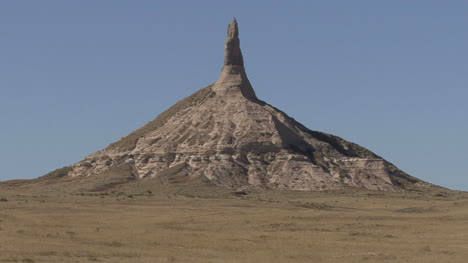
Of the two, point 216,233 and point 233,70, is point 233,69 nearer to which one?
point 233,70

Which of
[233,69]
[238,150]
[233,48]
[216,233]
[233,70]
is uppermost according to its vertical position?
[233,48]

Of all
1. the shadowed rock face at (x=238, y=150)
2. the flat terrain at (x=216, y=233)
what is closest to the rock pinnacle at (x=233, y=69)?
the shadowed rock face at (x=238, y=150)

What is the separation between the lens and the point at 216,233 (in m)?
65.2

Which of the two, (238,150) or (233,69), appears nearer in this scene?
(238,150)

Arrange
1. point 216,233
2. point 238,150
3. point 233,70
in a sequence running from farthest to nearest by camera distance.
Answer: point 233,70, point 238,150, point 216,233

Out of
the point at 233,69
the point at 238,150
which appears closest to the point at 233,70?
the point at 233,69

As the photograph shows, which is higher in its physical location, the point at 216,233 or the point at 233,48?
the point at 233,48

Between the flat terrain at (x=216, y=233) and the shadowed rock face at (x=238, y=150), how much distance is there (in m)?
36.9

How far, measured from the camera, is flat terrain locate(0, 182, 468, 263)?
49.7 m

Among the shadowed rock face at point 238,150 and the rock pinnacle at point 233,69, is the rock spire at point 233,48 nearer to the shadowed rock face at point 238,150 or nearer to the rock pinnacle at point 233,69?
the rock pinnacle at point 233,69

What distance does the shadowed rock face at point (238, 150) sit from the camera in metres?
148

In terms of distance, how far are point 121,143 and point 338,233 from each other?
10936cm

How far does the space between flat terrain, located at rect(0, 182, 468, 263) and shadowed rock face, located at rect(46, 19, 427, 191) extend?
36.9 meters

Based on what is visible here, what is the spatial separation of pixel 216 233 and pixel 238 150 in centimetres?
8827
